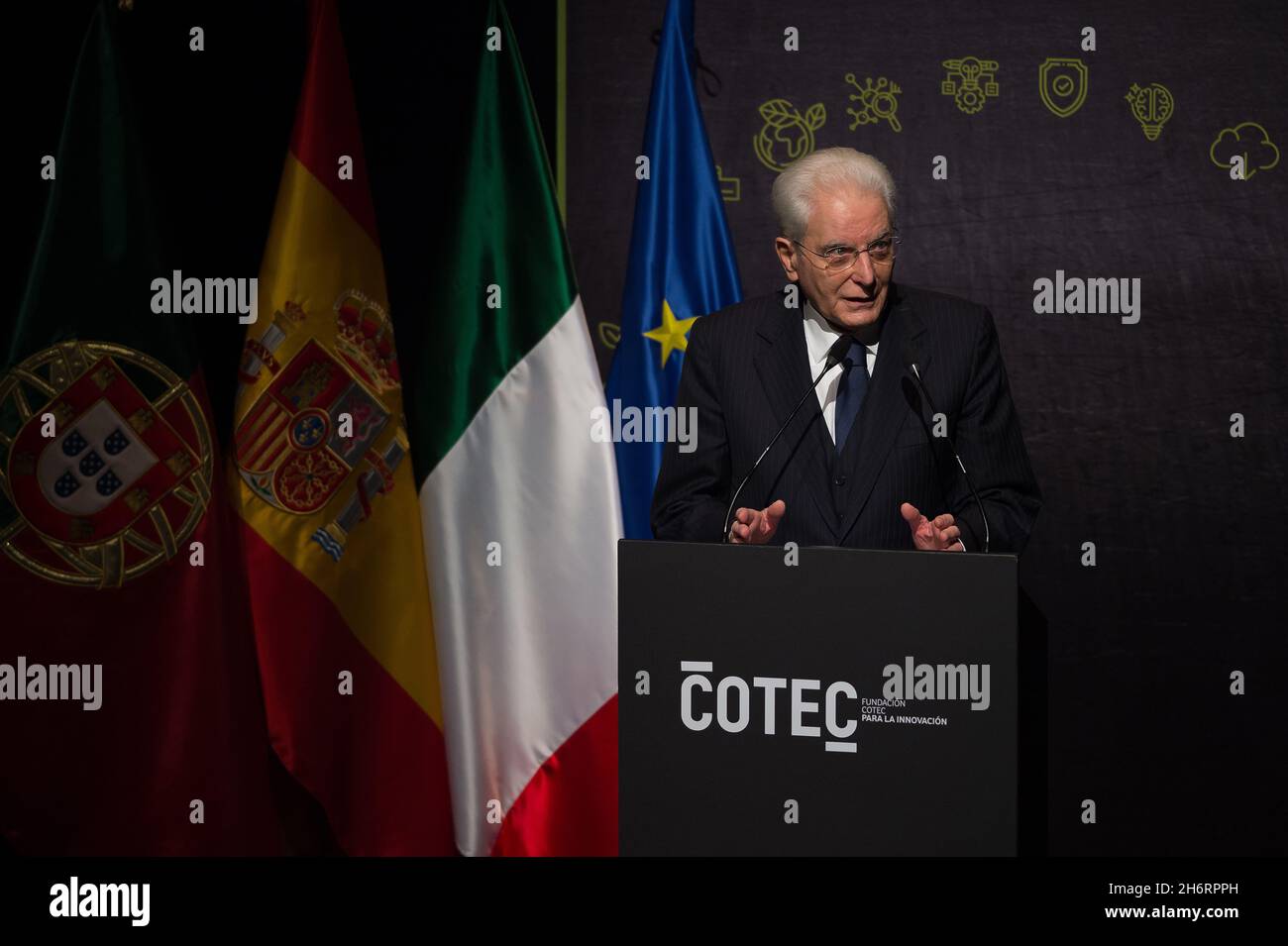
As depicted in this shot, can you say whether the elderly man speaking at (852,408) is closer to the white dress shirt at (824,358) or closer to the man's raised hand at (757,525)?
the white dress shirt at (824,358)

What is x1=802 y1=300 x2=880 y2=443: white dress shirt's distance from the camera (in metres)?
2.38

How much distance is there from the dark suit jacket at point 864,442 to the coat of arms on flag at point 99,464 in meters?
1.14

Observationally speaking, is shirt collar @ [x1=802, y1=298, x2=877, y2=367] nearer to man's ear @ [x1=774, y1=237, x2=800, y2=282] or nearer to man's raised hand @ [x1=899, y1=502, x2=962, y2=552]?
man's ear @ [x1=774, y1=237, x2=800, y2=282]

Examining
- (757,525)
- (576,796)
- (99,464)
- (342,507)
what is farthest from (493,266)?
(757,525)

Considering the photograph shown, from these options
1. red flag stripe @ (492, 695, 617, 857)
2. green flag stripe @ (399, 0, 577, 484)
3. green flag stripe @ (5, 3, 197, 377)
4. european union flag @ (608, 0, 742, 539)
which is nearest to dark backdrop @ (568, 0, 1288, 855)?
european union flag @ (608, 0, 742, 539)

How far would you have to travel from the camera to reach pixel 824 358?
240cm

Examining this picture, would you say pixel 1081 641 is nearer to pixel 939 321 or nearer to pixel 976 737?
pixel 939 321

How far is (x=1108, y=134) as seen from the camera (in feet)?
10.9

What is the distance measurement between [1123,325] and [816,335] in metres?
1.23

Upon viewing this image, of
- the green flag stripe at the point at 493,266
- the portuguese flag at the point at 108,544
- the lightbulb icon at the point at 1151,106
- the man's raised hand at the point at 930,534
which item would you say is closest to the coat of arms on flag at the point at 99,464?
the portuguese flag at the point at 108,544

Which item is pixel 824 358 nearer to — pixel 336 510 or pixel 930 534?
pixel 930 534

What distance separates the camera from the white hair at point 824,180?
2.35m
